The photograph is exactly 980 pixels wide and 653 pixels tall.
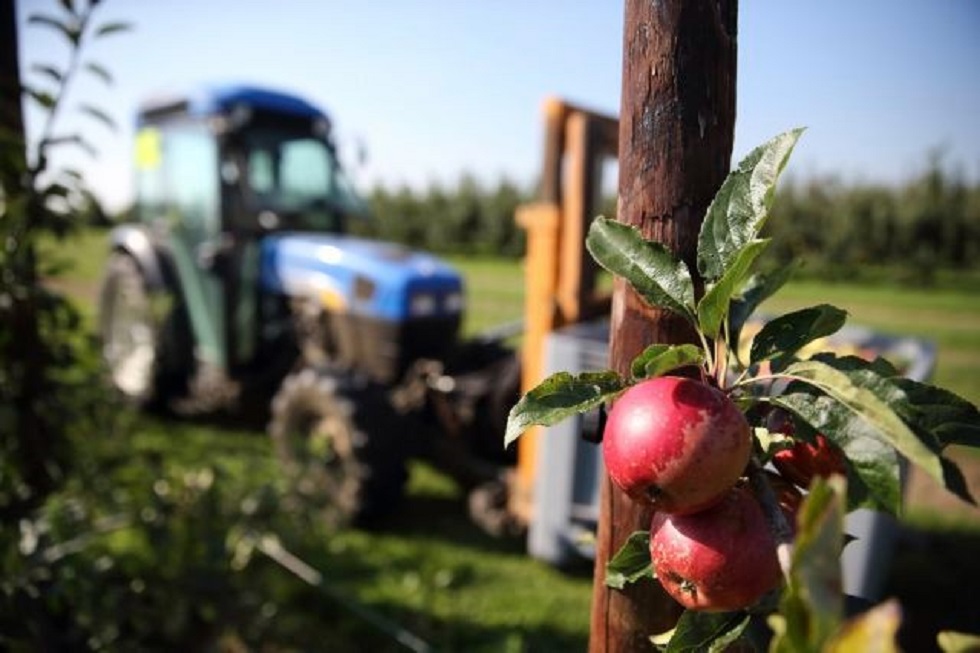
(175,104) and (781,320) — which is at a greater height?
(175,104)

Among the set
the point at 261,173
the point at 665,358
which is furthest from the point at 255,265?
the point at 665,358

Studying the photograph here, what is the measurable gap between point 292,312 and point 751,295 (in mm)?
4008

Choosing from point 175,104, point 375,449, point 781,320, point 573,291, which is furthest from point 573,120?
point 175,104

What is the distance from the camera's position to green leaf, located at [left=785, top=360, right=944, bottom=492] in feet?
1.56

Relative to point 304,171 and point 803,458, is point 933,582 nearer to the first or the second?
point 803,458

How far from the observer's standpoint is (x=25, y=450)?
2.08m

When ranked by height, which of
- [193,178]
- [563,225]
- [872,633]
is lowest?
[872,633]

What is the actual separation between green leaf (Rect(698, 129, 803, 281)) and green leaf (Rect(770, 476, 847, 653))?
26 centimetres

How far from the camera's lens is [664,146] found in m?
0.78

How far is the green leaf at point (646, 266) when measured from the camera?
71 centimetres

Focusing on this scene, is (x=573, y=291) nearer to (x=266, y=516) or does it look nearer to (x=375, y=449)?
(x=375, y=449)

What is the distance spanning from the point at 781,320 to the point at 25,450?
7.30 ft

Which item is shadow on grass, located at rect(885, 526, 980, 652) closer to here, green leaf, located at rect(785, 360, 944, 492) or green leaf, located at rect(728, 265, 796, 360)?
green leaf, located at rect(728, 265, 796, 360)

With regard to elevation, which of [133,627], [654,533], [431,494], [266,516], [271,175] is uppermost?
[271,175]
